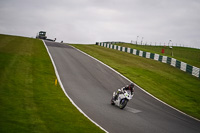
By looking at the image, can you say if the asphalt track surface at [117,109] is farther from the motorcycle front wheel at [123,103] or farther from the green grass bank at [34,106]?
the green grass bank at [34,106]

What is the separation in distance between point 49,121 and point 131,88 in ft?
20.0

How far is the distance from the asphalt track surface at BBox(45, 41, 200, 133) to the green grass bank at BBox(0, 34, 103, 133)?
3.19ft

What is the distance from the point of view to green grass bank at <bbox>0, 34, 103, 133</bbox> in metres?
9.46

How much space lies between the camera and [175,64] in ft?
120

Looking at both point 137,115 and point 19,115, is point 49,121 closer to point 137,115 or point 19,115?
point 19,115

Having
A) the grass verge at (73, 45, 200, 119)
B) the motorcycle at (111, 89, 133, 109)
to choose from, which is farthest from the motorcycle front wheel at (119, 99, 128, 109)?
the grass verge at (73, 45, 200, 119)

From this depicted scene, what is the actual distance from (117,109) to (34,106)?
5023 mm

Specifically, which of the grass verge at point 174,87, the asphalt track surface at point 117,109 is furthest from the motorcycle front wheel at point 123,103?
the grass verge at point 174,87

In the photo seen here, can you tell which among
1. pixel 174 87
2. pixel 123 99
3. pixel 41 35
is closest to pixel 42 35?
pixel 41 35

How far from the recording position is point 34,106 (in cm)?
1220

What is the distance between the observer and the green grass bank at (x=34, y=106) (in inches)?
372

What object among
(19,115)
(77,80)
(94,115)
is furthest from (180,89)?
(19,115)

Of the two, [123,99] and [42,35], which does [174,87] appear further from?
[42,35]

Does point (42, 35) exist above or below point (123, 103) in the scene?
above
